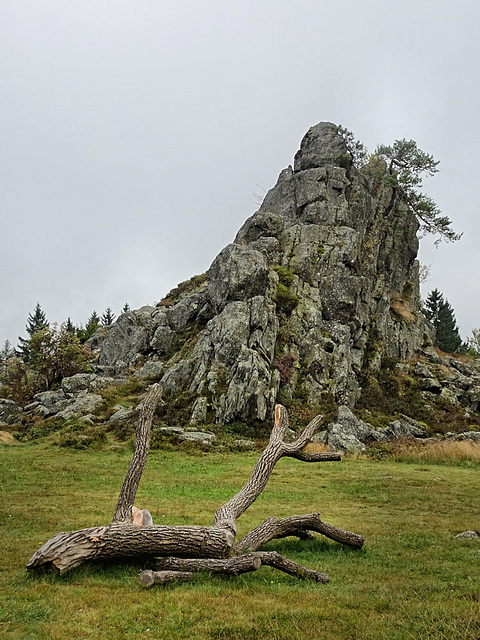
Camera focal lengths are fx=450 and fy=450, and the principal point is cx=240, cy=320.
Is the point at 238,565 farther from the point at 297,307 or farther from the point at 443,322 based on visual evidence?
the point at 443,322

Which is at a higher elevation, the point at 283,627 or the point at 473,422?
the point at 473,422

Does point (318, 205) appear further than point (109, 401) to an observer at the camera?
Yes

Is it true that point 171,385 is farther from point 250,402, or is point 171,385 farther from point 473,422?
point 473,422

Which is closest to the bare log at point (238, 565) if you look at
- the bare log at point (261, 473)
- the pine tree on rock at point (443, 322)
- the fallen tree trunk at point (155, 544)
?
the fallen tree trunk at point (155, 544)

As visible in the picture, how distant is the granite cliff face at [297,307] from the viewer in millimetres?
Result: 33188

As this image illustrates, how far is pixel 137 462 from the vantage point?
375 inches

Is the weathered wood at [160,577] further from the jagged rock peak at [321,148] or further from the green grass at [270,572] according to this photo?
the jagged rock peak at [321,148]

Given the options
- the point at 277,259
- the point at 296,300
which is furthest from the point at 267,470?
the point at 277,259

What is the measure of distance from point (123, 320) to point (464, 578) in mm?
44483

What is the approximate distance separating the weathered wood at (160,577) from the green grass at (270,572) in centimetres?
15

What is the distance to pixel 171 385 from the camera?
112 feet

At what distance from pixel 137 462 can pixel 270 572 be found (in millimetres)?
3414

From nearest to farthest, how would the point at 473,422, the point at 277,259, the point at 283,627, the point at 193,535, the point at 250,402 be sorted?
1. the point at 283,627
2. the point at 193,535
3. the point at 250,402
4. the point at 473,422
5. the point at 277,259

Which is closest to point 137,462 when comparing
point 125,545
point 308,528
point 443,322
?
point 125,545
